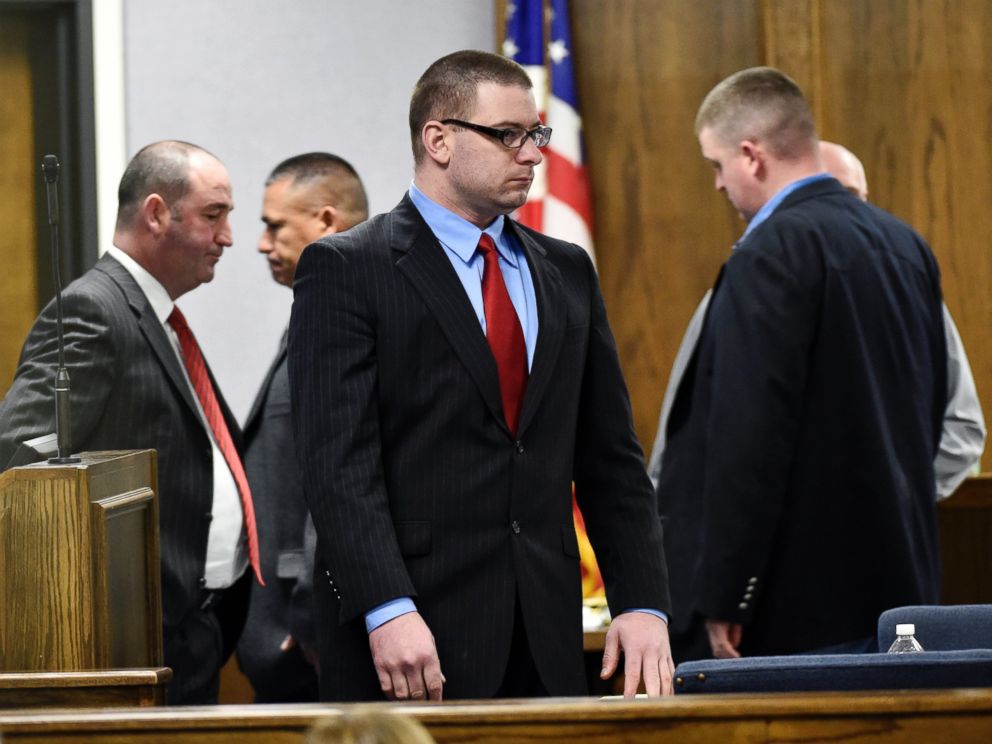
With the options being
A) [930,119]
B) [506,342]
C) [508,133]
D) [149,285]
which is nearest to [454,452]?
[506,342]

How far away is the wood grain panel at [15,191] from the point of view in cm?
519

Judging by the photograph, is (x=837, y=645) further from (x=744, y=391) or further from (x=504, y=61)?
(x=504, y=61)

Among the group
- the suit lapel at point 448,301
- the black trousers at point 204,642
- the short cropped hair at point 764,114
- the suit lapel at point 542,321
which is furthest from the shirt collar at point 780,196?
the black trousers at point 204,642

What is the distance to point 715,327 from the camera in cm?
333

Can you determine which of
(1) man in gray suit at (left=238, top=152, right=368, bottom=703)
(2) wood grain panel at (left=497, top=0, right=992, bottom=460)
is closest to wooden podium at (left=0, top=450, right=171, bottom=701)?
(1) man in gray suit at (left=238, top=152, right=368, bottom=703)

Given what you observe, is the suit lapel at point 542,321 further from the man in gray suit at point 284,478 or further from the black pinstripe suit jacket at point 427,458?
the man in gray suit at point 284,478

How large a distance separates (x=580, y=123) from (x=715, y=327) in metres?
1.90

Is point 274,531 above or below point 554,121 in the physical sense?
below

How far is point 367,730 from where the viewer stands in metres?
0.85

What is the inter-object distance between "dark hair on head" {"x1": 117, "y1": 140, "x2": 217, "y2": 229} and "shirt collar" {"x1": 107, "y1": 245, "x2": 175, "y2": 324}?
0.10 meters

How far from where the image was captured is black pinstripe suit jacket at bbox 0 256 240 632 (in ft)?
9.39

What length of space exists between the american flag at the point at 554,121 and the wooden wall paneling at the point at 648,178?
0.14m

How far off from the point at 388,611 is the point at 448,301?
1.63 ft

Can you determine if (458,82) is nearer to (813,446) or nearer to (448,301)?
(448,301)
